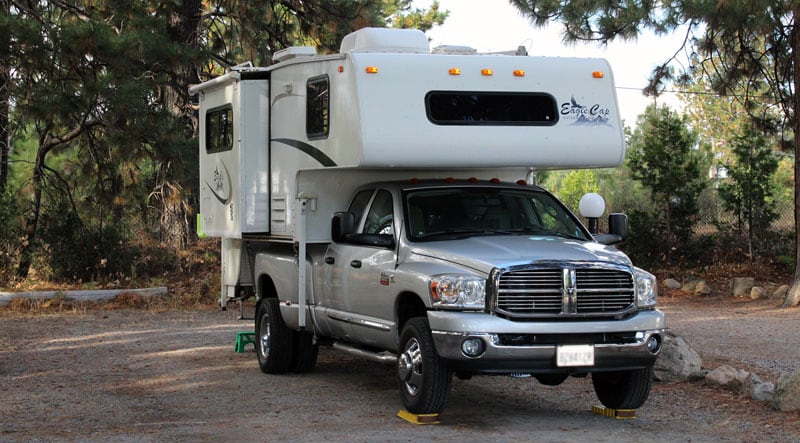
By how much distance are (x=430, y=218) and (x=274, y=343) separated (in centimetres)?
275

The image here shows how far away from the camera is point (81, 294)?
60.6 feet

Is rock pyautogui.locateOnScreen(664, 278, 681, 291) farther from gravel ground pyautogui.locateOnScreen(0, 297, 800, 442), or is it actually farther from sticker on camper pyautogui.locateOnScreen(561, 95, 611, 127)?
sticker on camper pyautogui.locateOnScreen(561, 95, 611, 127)

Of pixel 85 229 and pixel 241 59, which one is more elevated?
pixel 241 59

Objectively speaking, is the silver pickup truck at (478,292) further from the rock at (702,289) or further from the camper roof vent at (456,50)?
the rock at (702,289)

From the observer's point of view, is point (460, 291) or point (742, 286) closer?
point (460, 291)

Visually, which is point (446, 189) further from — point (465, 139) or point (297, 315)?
Answer: point (297, 315)

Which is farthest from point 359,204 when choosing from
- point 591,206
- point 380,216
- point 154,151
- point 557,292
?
point 154,151

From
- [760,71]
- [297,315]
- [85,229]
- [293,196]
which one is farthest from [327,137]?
[760,71]

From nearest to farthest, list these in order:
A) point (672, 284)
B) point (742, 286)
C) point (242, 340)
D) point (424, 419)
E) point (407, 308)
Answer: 1. point (424, 419)
2. point (407, 308)
3. point (242, 340)
4. point (742, 286)
5. point (672, 284)

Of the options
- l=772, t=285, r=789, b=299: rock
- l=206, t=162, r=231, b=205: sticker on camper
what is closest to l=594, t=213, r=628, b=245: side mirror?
l=206, t=162, r=231, b=205: sticker on camper

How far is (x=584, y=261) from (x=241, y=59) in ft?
54.4

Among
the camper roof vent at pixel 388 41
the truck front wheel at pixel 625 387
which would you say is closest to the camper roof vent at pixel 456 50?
the camper roof vent at pixel 388 41

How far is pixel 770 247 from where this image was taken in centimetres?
2297

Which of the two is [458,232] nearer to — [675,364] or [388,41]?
[388,41]
